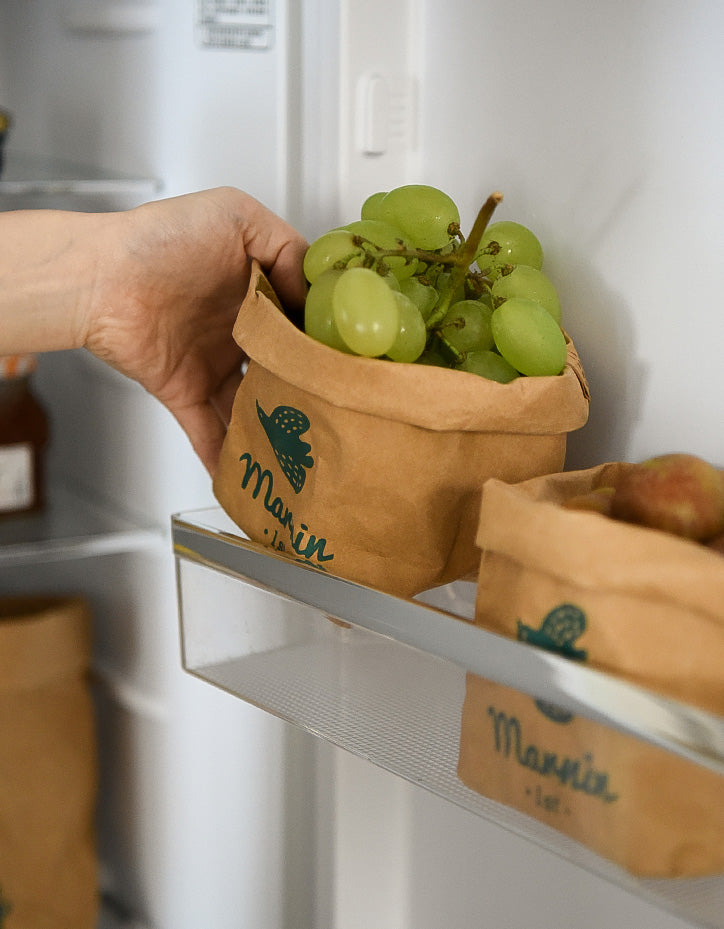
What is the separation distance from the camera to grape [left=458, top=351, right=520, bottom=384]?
70cm

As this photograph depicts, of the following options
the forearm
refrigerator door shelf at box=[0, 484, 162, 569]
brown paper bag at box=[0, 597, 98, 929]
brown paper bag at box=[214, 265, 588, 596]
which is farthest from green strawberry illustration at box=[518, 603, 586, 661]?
brown paper bag at box=[0, 597, 98, 929]

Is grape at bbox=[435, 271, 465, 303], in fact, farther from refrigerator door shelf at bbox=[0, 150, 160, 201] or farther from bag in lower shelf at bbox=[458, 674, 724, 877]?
refrigerator door shelf at bbox=[0, 150, 160, 201]

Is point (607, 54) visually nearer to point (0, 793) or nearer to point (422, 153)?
point (422, 153)

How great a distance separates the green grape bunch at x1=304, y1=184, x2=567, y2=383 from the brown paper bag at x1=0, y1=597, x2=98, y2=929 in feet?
2.42

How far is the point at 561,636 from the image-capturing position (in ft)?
1.78

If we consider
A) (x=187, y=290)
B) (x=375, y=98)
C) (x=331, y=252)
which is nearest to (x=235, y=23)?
(x=375, y=98)

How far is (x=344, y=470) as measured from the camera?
67 cm

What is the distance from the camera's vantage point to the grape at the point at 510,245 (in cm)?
76

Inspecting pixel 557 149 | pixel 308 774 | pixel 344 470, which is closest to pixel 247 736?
pixel 308 774

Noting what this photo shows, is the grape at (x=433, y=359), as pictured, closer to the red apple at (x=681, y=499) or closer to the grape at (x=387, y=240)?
the grape at (x=387, y=240)

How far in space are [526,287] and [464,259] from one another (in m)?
0.05

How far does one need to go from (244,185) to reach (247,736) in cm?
61

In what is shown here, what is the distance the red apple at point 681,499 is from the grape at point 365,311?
0.18 metres

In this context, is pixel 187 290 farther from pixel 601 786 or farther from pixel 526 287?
pixel 601 786
